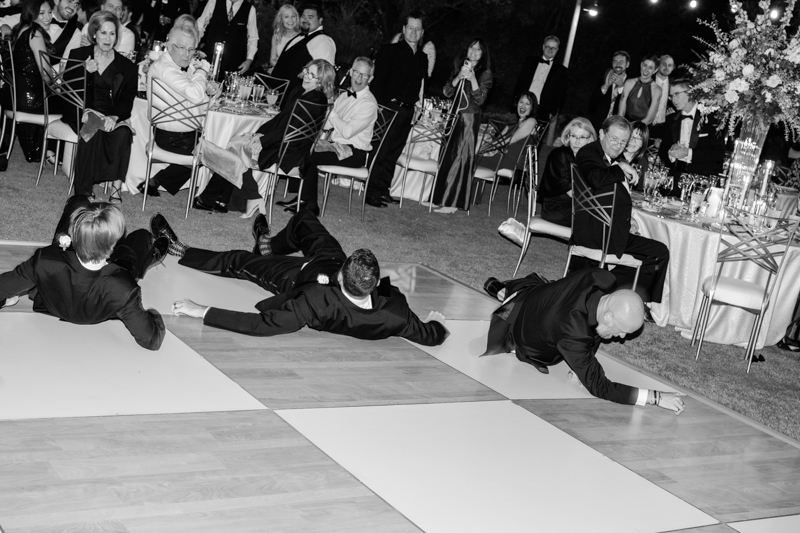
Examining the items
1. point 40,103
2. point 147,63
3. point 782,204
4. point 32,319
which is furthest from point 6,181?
point 782,204

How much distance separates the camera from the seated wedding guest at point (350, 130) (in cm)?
757

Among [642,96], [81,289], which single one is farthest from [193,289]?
[642,96]

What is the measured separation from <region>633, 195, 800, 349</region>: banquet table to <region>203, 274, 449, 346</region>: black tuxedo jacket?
2143mm

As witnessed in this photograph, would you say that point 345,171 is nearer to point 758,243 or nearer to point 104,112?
point 104,112

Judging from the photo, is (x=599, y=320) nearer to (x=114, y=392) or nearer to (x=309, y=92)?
(x=114, y=392)

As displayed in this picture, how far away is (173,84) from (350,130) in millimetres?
1648

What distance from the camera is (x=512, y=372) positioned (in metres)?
4.88

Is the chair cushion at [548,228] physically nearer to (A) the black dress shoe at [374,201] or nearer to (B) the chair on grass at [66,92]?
(A) the black dress shoe at [374,201]

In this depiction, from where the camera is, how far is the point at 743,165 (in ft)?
21.5

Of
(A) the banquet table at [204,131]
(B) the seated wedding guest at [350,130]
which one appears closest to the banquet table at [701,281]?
(B) the seated wedding guest at [350,130]

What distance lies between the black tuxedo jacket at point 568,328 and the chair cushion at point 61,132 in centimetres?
391

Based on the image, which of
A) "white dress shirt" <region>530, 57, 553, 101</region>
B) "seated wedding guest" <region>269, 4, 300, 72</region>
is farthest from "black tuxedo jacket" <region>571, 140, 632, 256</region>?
"white dress shirt" <region>530, 57, 553, 101</region>

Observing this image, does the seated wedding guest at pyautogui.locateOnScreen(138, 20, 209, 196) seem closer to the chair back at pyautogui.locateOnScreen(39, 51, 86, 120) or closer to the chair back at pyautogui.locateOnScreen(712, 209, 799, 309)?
the chair back at pyautogui.locateOnScreen(39, 51, 86, 120)

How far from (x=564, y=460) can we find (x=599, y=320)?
76 cm
